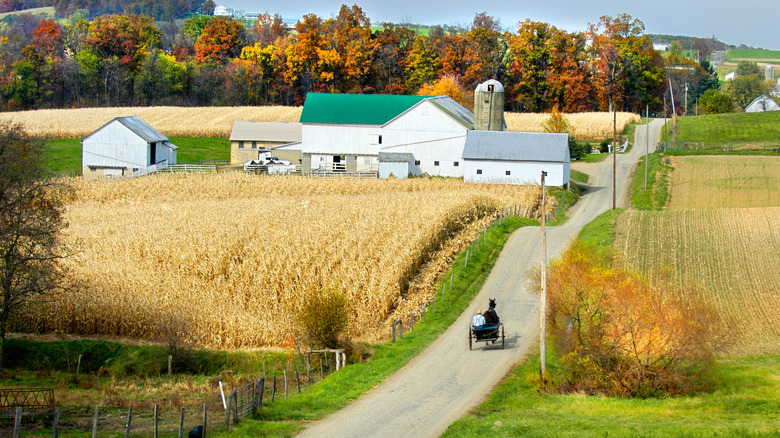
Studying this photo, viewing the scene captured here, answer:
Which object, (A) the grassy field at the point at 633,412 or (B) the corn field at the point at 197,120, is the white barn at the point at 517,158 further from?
(A) the grassy field at the point at 633,412

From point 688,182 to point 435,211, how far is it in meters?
25.0

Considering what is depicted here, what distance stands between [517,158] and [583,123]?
35313mm

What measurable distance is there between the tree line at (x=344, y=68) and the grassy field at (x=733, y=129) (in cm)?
1316

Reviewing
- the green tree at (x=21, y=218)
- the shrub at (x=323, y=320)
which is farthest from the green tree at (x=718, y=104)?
the green tree at (x=21, y=218)

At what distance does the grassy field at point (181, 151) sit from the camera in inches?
2616

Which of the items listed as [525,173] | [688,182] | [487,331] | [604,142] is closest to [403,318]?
[487,331]

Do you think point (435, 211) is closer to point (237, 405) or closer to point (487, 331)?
point (487, 331)

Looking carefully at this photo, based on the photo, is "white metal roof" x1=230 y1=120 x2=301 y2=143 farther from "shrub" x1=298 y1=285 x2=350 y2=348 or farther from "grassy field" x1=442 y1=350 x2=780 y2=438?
"grassy field" x1=442 y1=350 x2=780 y2=438

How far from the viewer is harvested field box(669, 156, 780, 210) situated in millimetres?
52953

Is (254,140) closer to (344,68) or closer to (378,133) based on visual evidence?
(378,133)

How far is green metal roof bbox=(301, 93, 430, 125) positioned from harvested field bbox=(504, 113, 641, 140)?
69.2 feet

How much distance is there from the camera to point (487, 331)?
26.4 metres

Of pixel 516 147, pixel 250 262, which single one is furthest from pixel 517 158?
pixel 250 262

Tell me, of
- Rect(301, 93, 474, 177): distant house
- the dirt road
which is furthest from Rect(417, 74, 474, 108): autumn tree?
the dirt road
